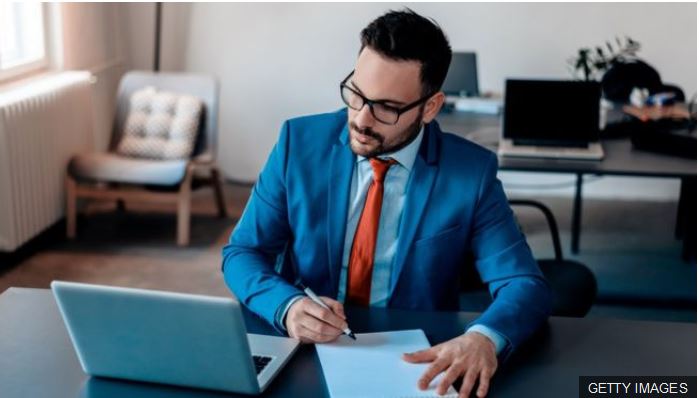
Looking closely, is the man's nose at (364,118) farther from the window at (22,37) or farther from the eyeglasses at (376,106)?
the window at (22,37)

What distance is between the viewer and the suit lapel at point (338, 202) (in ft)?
6.70

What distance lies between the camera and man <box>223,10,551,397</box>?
73.7 inches

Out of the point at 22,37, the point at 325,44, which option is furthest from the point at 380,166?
the point at 325,44

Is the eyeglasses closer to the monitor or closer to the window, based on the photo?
the monitor

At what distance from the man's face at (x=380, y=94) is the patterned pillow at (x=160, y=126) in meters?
3.01

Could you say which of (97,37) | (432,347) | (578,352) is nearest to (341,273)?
(432,347)

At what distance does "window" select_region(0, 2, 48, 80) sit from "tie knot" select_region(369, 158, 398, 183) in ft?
10.1

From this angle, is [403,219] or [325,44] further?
[325,44]

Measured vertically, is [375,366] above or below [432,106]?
below

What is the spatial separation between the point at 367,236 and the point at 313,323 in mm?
378

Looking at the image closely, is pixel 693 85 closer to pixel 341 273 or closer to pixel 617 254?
pixel 617 254

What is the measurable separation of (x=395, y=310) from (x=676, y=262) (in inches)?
118

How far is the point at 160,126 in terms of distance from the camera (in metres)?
4.86

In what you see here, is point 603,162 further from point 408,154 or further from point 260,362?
point 260,362
